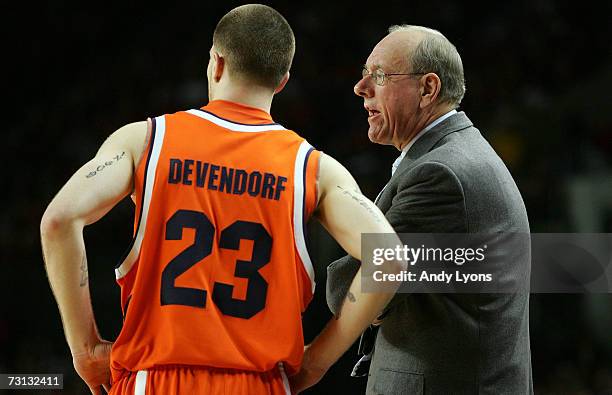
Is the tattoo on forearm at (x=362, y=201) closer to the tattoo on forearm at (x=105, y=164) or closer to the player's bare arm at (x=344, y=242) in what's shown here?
the player's bare arm at (x=344, y=242)

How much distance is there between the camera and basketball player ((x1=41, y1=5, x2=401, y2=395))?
2.59 meters

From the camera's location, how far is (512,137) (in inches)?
A: 320

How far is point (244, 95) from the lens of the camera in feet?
9.10

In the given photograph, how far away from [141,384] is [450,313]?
1163 millimetres

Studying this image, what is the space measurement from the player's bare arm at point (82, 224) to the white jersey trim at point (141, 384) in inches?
6.2

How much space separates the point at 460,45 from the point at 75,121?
15.8ft

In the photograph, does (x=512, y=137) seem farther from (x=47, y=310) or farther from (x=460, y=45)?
(x=47, y=310)

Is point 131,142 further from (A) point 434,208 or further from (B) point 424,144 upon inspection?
(B) point 424,144

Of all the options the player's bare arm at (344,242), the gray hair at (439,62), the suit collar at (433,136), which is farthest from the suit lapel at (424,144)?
the player's bare arm at (344,242)

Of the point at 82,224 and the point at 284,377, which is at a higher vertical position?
the point at 82,224

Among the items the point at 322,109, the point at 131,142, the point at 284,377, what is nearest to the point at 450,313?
the point at 284,377

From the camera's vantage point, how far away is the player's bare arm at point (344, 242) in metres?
2.63

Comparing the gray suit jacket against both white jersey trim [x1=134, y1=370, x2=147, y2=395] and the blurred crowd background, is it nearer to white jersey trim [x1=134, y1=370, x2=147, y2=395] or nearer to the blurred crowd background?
white jersey trim [x1=134, y1=370, x2=147, y2=395]

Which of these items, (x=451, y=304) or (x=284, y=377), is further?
(x=451, y=304)
